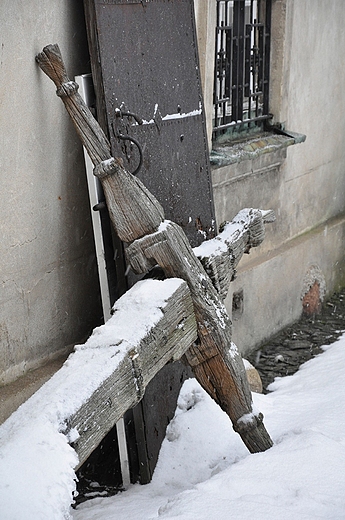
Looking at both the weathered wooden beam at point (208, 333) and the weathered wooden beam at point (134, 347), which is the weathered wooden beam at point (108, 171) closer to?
the weathered wooden beam at point (208, 333)

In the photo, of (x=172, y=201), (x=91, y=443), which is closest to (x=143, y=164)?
(x=172, y=201)

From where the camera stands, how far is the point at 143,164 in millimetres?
3182

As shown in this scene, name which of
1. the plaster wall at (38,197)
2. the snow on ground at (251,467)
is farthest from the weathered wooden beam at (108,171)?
the snow on ground at (251,467)

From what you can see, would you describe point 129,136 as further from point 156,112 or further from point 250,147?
point 250,147

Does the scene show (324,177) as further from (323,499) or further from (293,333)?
(323,499)

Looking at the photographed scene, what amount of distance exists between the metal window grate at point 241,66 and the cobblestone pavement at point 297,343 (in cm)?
166

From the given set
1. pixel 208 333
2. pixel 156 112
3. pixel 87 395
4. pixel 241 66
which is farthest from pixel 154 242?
pixel 241 66

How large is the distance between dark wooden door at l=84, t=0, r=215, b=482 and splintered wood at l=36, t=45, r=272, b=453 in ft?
0.69

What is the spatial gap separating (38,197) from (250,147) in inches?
83.8

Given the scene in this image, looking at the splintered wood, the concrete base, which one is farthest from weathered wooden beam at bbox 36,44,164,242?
the concrete base

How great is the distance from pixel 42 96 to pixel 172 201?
2.72 ft

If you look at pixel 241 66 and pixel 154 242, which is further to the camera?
pixel 241 66

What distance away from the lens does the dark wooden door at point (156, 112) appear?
2.97 meters

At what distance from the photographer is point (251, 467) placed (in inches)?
106
